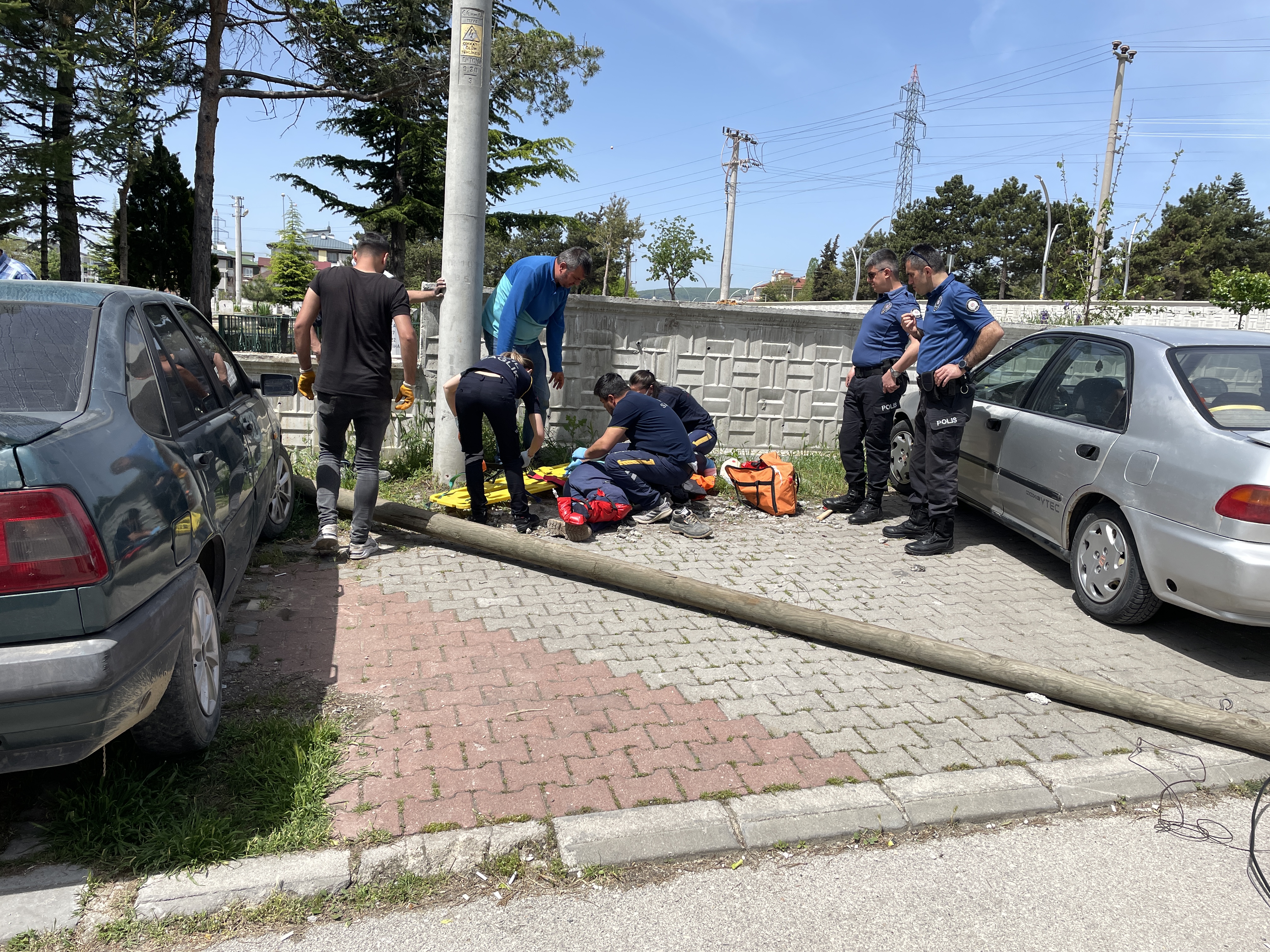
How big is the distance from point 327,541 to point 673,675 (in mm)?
2533

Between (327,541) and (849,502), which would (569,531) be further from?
(849,502)

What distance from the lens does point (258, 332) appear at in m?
22.2

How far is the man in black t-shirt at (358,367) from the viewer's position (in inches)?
203

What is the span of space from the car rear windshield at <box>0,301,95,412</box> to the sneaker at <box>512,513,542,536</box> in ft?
10.5

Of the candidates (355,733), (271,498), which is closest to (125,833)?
(355,733)

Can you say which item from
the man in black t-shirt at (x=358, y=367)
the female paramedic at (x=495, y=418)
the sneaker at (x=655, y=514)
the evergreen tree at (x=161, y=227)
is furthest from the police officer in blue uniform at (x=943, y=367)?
the evergreen tree at (x=161, y=227)

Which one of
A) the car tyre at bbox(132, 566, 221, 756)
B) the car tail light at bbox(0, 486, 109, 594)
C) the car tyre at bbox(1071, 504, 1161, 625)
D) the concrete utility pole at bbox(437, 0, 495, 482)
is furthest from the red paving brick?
the concrete utility pole at bbox(437, 0, 495, 482)

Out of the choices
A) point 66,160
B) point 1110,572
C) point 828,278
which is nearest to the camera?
point 1110,572

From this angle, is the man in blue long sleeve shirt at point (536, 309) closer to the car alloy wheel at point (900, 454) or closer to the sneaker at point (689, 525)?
the sneaker at point (689, 525)

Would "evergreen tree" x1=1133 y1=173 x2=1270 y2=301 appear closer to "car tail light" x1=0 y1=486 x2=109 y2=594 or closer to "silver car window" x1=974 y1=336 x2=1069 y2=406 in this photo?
"silver car window" x1=974 y1=336 x2=1069 y2=406

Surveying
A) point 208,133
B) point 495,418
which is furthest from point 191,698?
point 208,133

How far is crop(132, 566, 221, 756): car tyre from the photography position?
9.10ft

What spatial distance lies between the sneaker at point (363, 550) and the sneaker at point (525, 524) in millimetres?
920

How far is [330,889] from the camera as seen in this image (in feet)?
8.21
